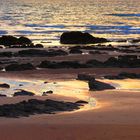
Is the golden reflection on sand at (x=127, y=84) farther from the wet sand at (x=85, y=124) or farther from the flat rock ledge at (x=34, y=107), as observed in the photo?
the flat rock ledge at (x=34, y=107)

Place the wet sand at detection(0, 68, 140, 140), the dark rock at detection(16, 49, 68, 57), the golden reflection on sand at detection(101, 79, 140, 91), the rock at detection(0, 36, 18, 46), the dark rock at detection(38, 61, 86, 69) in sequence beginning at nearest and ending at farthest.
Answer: the wet sand at detection(0, 68, 140, 140) → the golden reflection on sand at detection(101, 79, 140, 91) → the dark rock at detection(38, 61, 86, 69) → the dark rock at detection(16, 49, 68, 57) → the rock at detection(0, 36, 18, 46)

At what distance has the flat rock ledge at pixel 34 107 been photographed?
1502 cm

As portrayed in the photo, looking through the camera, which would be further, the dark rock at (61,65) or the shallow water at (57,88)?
the dark rock at (61,65)

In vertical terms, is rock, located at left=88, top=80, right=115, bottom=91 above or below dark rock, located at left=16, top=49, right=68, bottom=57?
above

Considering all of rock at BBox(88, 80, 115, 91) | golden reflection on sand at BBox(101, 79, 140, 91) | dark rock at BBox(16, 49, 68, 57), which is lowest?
dark rock at BBox(16, 49, 68, 57)

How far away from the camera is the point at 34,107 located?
51.4 feet

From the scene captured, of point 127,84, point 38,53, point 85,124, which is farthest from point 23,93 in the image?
point 38,53

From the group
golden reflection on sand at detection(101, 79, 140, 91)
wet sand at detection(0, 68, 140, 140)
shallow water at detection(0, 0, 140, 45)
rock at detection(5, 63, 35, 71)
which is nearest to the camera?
wet sand at detection(0, 68, 140, 140)

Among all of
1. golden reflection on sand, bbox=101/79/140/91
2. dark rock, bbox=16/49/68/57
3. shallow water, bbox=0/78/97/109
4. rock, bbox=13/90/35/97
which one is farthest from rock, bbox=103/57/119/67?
rock, bbox=13/90/35/97

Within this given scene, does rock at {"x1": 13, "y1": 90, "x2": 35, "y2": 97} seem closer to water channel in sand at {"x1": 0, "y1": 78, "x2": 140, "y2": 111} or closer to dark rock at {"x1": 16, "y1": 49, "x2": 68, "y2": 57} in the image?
water channel in sand at {"x1": 0, "y1": 78, "x2": 140, "y2": 111}

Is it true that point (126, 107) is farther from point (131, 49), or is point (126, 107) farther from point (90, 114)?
point (131, 49)

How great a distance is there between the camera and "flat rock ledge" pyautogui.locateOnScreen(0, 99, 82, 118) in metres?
15.0

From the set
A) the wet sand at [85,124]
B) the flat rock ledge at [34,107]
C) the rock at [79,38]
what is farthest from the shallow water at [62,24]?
the wet sand at [85,124]

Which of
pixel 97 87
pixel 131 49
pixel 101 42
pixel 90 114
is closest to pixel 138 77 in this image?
pixel 97 87
